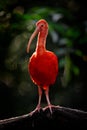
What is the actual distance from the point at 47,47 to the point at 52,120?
1.12ft

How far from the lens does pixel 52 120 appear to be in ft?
4.03

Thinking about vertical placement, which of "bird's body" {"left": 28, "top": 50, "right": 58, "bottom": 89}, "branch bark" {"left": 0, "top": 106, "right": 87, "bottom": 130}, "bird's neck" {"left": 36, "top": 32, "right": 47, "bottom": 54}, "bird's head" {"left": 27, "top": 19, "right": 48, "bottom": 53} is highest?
Answer: "bird's head" {"left": 27, "top": 19, "right": 48, "bottom": 53}

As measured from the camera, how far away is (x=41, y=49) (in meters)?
1.22

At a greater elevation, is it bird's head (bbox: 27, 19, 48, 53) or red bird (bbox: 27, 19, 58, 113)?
bird's head (bbox: 27, 19, 48, 53)

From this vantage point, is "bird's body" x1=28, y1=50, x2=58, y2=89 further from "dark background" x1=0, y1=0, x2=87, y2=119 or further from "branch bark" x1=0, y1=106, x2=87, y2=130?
"dark background" x1=0, y1=0, x2=87, y2=119

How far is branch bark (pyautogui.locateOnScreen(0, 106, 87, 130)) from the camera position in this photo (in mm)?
1218

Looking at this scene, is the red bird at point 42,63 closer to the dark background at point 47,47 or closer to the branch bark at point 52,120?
the branch bark at point 52,120

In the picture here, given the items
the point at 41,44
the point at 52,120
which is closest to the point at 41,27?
the point at 41,44

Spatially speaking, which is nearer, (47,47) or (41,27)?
(41,27)

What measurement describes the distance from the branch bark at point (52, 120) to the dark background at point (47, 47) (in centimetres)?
23

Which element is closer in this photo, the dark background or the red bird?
the red bird

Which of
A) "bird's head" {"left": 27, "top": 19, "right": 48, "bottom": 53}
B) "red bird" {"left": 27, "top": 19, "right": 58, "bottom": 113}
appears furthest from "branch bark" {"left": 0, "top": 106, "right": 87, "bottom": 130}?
"bird's head" {"left": 27, "top": 19, "right": 48, "bottom": 53}

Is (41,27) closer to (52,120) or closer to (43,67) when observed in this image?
(43,67)

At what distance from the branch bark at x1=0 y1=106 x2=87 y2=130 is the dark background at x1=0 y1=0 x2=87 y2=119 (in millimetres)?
231
